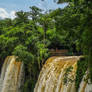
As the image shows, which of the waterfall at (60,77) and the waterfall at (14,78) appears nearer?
the waterfall at (60,77)

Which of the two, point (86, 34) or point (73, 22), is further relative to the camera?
point (73, 22)

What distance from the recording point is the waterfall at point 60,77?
9570 millimetres

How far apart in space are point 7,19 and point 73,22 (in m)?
27.9

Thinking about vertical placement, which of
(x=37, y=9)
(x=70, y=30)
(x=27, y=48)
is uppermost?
(x=37, y=9)

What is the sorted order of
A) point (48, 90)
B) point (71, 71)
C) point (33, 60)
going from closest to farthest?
point (71, 71)
point (48, 90)
point (33, 60)

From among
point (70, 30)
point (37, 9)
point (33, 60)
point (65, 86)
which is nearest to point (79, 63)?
point (65, 86)

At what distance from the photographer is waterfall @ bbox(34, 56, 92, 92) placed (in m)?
9.57

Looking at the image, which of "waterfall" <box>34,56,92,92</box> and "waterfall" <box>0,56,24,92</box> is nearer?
"waterfall" <box>34,56,92,92</box>

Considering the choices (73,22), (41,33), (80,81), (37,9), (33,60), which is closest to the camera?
(73,22)

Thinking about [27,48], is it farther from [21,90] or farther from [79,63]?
[79,63]

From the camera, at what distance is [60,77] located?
11.3 m

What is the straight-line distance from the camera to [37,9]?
2725cm

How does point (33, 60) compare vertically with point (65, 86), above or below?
above

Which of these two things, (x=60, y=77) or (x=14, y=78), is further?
(x=14, y=78)
